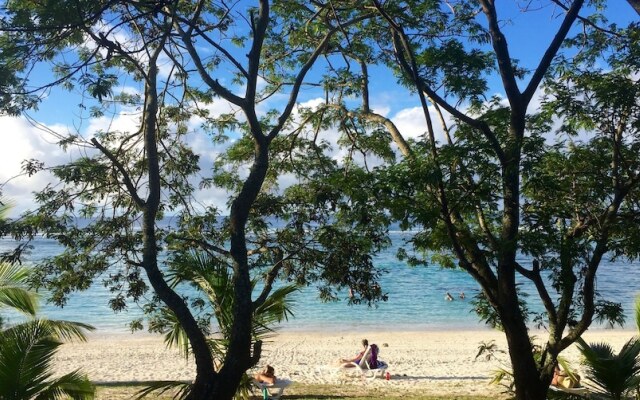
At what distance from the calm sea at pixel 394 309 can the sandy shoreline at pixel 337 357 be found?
3.94ft

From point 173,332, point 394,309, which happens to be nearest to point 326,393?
point 173,332

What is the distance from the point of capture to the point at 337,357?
16.4 metres

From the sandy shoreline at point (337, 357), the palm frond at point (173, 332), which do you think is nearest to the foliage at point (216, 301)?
the palm frond at point (173, 332)

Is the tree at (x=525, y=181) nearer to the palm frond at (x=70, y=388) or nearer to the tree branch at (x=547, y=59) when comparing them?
the tree branch at (x=547, y=59)

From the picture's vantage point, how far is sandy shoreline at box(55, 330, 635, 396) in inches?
498

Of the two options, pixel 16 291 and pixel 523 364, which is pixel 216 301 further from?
pixel 523 364

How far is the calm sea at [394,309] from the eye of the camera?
74.7 ft

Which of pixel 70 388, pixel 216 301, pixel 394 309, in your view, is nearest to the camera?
pixel 70 388

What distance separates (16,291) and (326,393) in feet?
21.9

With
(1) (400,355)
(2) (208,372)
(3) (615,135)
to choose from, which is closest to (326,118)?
(3) (615,135)

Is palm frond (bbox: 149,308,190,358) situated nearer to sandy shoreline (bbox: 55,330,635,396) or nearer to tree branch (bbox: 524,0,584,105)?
sandy shoreline (bbox: 55,330,635,396)

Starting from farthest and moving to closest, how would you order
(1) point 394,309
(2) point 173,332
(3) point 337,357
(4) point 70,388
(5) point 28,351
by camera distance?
1. (1) point 394,309
2. (3) point 337,357
3. (2) point 173,332
4. (4) point 70,388
5. (5) point 28,351

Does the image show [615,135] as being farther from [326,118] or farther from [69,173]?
[69,173]

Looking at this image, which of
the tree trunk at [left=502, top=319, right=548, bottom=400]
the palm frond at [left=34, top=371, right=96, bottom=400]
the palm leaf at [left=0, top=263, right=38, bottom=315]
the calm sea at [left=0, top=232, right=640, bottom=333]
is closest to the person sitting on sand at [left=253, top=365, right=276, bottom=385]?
the tree trunk at [left=502, top=319, right=548, bottom=400]
